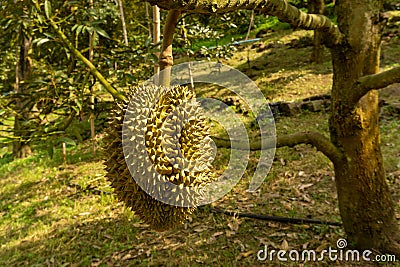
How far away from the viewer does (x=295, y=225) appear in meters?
2.32

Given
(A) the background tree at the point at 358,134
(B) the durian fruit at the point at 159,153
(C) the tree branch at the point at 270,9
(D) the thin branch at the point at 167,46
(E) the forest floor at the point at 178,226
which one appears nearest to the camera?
(C) the tree branch at the point at 270,9

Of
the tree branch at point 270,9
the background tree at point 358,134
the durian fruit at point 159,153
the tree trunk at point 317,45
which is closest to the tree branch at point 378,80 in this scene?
the background tree at point 358,134

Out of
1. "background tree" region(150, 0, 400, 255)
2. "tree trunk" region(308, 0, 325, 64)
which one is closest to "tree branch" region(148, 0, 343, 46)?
"background tree" region(150, 0, 400, 255)

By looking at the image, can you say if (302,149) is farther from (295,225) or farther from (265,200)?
(295,225)

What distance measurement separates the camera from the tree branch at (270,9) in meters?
0.45

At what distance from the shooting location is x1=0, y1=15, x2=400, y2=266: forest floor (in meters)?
2.18

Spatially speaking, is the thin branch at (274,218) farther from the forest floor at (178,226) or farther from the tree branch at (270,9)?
the tree branch at (270,9)

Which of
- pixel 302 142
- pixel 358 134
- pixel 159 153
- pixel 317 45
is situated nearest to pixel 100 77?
pixel 159 153

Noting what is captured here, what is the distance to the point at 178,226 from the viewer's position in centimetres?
220

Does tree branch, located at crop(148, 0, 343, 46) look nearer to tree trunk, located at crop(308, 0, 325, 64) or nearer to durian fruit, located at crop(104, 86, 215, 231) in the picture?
durian fruit, located at crop(104, 86, 215, 231)

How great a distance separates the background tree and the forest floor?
0.71 feet

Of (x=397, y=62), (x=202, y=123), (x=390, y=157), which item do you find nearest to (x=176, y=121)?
(x=202, y=123)

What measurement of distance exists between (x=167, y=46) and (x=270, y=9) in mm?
243

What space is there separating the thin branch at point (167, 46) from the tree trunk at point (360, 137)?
106cm
